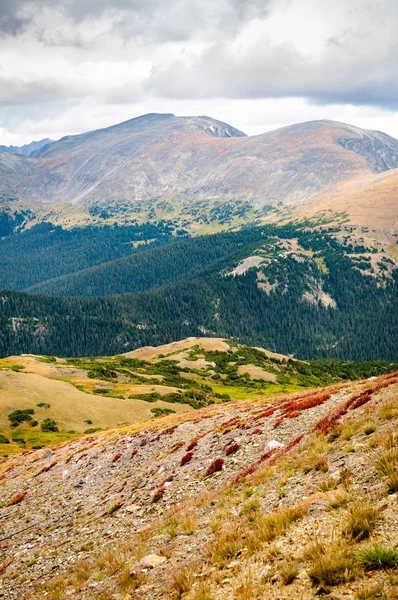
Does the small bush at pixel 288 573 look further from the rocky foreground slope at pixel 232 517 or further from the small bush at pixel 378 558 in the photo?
the small bush at pixel 378 558

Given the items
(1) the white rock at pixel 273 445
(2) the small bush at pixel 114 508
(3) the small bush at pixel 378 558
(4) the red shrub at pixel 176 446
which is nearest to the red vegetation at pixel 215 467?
(1) the white rock at pixel 273 445

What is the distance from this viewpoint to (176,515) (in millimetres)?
20422

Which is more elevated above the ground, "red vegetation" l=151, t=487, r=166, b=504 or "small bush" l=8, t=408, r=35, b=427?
"red vegetation" l=151, t=487, r=166, b=504

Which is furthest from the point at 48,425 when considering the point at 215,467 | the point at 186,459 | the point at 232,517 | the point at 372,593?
the point at 372,593

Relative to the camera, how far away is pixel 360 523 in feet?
38.9

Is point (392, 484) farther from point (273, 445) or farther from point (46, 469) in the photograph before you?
point (46, 469)

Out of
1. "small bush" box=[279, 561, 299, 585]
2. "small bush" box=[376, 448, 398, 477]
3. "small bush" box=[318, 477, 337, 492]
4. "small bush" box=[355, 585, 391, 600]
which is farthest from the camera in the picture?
"small bush" box=[318, 477, 337, 492]

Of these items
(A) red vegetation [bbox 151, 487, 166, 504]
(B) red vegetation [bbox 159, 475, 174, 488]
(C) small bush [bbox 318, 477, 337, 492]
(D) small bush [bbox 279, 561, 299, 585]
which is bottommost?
(B) red vegetation [bbox 159, 475, 174, 488]

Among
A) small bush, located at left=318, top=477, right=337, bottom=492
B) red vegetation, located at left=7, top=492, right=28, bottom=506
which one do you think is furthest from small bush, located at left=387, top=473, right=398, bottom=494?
red vegetation, located at left=7, top=492, right=28, bottom=506

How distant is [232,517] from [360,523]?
6.71 m

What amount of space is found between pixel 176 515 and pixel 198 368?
15192cm

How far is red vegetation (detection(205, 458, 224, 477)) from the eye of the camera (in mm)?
26759

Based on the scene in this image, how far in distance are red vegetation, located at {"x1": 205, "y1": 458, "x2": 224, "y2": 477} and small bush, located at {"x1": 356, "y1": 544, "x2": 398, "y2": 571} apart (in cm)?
1701

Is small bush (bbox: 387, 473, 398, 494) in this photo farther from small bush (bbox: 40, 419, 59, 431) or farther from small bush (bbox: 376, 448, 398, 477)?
small bush (bbox: 40, 419, 59, 431)
